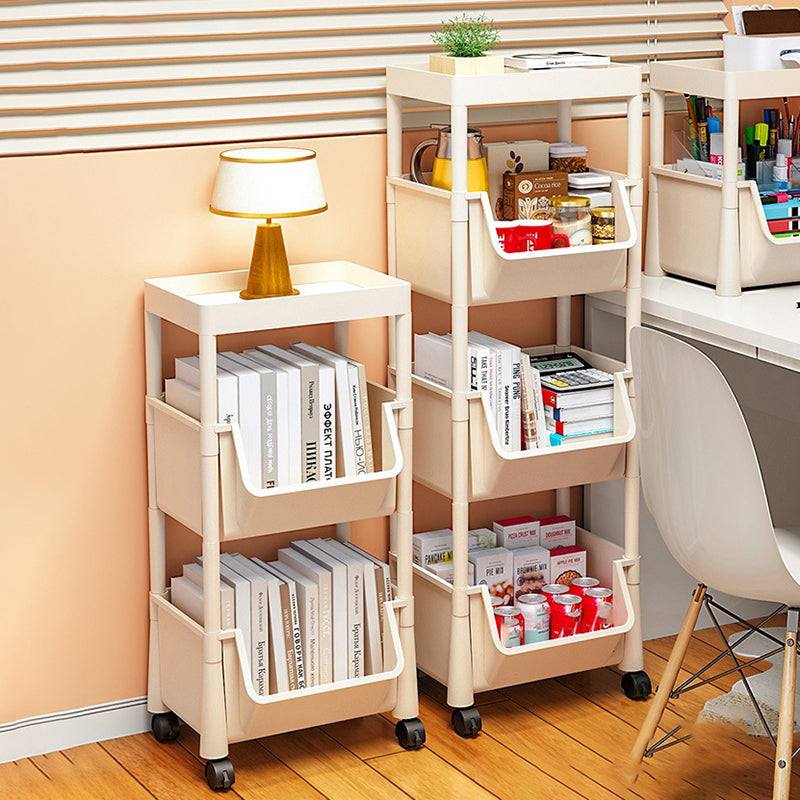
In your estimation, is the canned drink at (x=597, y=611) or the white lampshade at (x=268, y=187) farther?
the canned drink at (x=597, y=611)

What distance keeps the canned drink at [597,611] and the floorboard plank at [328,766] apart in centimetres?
56

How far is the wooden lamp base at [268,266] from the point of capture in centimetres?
262

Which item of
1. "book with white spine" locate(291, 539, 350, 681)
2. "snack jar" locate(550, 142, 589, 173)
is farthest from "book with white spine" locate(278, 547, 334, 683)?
"snack jar" locate(550, 142, 589, 173)

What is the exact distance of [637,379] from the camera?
8.14 ft

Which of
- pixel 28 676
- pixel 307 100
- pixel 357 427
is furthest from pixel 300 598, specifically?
pixel 307 100

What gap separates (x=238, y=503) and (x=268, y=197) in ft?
1.82

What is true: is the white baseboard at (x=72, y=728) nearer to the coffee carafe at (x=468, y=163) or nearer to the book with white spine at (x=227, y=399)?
the book with white spine at (x=227, y=399)

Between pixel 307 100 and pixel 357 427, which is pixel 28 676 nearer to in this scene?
pixel 357 427

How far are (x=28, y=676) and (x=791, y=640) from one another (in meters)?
1.47

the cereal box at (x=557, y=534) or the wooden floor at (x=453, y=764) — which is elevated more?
the cereal box at (x=557, y=534)

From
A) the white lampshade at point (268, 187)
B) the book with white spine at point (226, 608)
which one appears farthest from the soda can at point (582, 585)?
the white lampshade at point (268, 187)

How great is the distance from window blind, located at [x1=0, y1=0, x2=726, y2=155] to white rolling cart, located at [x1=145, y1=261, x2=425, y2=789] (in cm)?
30

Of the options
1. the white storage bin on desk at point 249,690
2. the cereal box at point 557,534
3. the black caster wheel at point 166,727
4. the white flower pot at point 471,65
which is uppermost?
the white flower pot at point 471,65

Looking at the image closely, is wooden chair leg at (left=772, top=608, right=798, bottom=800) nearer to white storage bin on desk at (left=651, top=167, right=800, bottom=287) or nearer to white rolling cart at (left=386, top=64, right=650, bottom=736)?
white rolling cart at (left=386, top=64, right=650, bottom=736)
